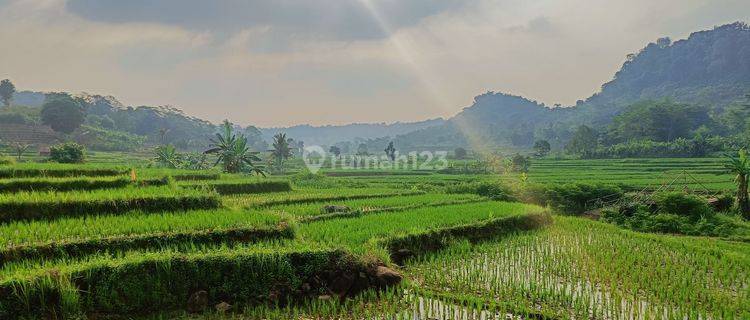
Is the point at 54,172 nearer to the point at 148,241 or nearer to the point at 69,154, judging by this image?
the point at 148,241

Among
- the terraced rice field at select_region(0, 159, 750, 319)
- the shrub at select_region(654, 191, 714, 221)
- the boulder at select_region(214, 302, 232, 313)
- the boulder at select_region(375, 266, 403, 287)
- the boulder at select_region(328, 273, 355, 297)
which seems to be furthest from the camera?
the shrub at select_region(654, 191, 714, 221)

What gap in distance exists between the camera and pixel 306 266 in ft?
24.2

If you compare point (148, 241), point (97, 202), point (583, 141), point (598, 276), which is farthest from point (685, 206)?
point (583, 141)

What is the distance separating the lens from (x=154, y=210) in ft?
32.8

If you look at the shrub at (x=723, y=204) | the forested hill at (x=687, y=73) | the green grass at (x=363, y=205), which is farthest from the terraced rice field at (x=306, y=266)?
the forested hill at (x=687, y=73)

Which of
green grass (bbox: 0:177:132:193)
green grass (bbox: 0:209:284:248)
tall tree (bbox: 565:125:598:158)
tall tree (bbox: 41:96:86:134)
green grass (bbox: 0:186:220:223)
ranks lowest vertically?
green grass (bbox: 0:209:284:248)

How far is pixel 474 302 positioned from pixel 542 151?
67.1 m

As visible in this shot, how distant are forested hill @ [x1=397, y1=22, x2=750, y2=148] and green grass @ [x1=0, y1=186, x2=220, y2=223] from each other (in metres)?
110

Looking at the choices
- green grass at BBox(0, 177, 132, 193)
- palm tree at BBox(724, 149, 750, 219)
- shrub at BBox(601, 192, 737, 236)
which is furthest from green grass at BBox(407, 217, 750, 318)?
green grass at BBox(0, 177, 132, 193)

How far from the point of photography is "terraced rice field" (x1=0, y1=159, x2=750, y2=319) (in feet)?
20.5

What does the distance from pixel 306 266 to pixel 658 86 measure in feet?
587

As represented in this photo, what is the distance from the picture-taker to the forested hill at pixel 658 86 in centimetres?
12138

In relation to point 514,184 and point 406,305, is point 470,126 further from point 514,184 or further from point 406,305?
point 406,305

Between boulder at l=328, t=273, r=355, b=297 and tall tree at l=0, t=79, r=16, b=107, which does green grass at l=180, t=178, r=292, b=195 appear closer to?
boulder at l=328, t=273, r=355, b=297
